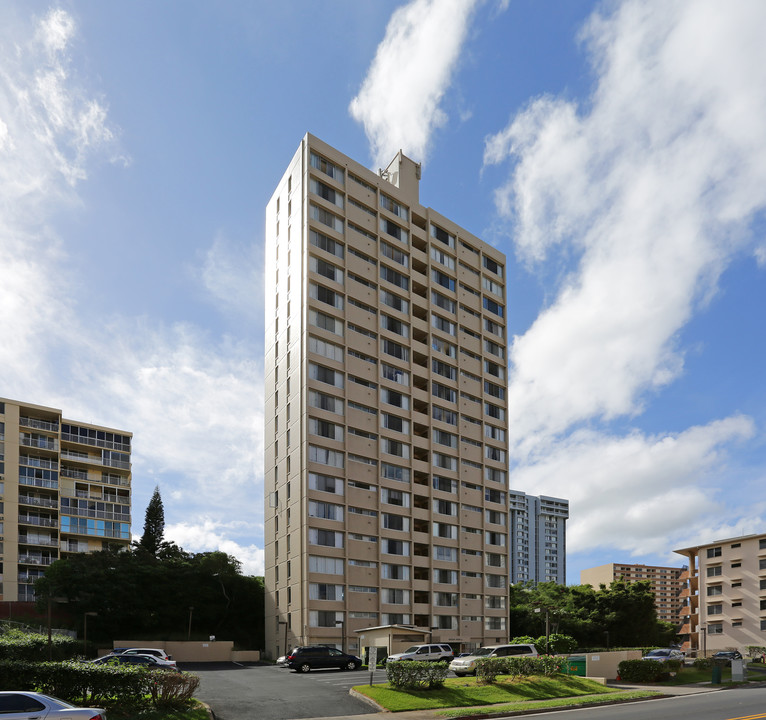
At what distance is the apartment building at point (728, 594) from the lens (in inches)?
3728

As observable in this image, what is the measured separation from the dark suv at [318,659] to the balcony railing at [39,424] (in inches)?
2276

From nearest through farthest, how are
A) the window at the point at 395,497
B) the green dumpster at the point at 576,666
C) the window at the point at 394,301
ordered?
1. the green dumpster at the point at 576,666
2. the window at the point at 395,497
3. the window at the point at 394,301

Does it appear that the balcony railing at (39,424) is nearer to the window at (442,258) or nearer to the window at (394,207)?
the window at (394,207)

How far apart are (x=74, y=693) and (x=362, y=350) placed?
167 feet

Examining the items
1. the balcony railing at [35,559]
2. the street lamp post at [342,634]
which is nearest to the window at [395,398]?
the street lamp post at [342,634]

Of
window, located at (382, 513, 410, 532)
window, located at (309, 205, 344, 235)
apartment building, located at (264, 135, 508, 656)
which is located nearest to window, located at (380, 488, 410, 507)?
apartment building, located at (264, 135, 508, 656)

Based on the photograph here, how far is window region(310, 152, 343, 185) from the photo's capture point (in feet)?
241

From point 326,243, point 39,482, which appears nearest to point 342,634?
point 326,243

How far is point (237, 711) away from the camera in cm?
2897

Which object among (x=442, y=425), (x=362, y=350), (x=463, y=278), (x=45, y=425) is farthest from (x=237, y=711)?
(x=45, y=425)

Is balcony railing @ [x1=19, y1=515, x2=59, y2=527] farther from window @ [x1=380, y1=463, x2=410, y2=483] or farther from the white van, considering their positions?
the white van

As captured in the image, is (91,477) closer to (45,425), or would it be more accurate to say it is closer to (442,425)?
(45,425)

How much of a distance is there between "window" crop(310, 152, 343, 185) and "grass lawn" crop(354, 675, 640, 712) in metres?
50.7

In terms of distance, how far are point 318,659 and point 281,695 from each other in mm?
15950
